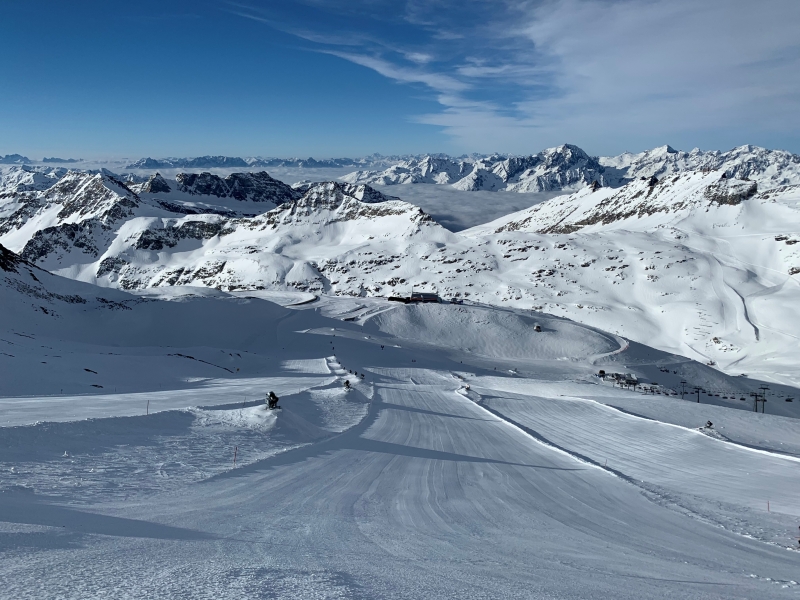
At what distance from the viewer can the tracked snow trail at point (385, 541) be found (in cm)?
571

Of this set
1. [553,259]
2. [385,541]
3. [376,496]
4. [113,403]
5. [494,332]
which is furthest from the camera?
[553,259]

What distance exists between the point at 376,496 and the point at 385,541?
114 inches

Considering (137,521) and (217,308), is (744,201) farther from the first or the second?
(137,521)

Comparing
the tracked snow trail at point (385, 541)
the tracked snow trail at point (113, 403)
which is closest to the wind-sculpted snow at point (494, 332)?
the tracked snow trail at point (113, 403)

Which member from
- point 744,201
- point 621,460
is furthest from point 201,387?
point 744,201

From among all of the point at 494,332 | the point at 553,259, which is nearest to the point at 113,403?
the point at 494,332

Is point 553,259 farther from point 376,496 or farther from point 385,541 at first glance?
point 385,541

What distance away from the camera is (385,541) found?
7926 millimetres

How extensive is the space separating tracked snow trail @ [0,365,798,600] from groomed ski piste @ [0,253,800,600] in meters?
0.04

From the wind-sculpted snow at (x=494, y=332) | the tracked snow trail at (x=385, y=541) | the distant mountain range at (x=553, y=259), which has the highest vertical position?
the distant mountain range at (x=553, y=259)

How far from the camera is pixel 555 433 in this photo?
2205 centimetres

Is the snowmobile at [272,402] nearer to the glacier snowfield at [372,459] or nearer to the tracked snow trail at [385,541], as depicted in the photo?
the glacier snowfield at [372,459]

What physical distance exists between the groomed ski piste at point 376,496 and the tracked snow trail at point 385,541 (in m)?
0.04

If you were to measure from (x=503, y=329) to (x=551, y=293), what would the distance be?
39.5 metres
